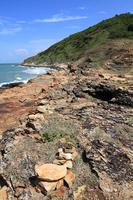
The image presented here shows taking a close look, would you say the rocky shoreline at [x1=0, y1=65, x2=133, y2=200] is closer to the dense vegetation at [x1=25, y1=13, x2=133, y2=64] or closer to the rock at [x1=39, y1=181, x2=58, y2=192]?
the rock at [x1=39, y1=181, x2=58, y2=192]

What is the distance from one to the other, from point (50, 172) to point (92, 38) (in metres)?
102

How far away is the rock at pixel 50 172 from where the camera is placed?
9.91 metres

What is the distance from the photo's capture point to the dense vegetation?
98.5 m

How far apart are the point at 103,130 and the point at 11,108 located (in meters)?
13.6

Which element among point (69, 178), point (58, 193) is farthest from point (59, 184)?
point (69, 178)

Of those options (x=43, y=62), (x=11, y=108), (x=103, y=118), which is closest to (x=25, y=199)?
(x=103, y=118)

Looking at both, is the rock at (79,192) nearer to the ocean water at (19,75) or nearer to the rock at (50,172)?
the rock at (50,172)

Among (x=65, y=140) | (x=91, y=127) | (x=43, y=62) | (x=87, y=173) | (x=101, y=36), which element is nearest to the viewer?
(x=87, y=173)

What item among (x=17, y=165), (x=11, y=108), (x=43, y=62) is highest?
(x=17, y=165)

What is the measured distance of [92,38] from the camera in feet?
358

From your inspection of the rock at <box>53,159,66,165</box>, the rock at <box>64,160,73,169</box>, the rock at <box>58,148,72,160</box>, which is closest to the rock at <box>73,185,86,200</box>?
the rock at <box>64,160,73,169</box>

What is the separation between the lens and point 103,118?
13.5 meters

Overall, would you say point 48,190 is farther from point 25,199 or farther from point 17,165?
point 17,165

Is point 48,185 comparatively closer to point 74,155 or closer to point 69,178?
point 69,178
